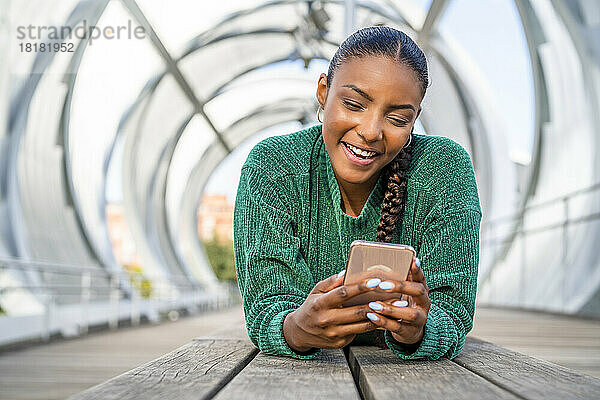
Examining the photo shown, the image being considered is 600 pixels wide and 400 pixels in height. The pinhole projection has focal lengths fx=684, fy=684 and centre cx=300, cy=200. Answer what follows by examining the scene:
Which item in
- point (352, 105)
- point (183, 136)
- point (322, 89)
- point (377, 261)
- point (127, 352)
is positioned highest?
point (183, 136)

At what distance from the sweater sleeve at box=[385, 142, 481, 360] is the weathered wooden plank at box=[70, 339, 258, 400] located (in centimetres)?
38

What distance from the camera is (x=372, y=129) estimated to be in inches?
62.5

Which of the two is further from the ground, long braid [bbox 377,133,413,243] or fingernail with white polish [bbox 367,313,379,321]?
long braid [bbox 377,133,413,243]

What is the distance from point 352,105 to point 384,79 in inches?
4.0

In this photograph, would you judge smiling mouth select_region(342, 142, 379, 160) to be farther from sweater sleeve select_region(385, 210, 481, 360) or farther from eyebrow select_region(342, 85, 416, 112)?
sweater sleeve select_region(385, 210, 481, 360)

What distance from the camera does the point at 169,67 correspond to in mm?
10812

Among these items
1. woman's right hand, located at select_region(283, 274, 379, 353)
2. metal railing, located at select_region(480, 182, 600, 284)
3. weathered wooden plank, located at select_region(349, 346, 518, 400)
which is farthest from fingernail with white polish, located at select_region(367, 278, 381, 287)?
metal railing, located at select_region(480, 182, 600, 284)

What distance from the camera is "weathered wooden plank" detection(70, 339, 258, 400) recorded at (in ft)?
3.24

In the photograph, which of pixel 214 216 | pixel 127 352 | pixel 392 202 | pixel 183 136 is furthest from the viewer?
pixel 214 216

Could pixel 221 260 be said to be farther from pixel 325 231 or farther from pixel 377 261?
pixel 377 261

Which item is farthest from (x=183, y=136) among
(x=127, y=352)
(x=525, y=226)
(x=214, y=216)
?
(x=214, y=216)

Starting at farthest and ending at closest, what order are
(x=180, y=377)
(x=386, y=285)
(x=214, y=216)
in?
(x=214, y=216) → (x=386, y=285) → (x=180, y=377)

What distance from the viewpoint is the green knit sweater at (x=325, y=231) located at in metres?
1.55

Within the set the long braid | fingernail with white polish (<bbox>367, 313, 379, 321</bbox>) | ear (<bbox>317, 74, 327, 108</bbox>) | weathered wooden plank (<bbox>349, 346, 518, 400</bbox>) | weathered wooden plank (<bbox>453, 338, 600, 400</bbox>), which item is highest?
ear (<bbox>317, 74, 327, 108</bbox>)
